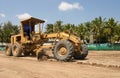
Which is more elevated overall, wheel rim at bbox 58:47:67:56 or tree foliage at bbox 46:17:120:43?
tree foliage at bbox 46:17:120:43

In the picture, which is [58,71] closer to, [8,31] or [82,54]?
[82,54]

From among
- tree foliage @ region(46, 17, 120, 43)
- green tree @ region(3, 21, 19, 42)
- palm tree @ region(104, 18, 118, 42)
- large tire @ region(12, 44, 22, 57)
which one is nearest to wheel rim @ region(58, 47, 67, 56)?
large tire @ region(12, 44, 22, 57)

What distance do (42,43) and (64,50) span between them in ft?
13.5

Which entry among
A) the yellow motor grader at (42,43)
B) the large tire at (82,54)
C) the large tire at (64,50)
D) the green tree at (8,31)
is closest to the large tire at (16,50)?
the yellow motor grader at (42,43)

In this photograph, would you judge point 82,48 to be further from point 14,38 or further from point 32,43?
point 14,38

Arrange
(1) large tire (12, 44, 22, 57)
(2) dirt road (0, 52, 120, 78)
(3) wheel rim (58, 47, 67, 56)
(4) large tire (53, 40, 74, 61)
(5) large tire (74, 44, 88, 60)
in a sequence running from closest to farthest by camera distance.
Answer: (2) dirt road (0, 52, 120, 78) → (4) large tire (53, 40, 74, 61) → (3) wheel rim (58, 47, 67, 56) → (5) large tire (74, 44, 88, 60) → (1) large tire (12, 44, 22, 57)

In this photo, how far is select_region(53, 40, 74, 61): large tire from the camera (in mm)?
16211

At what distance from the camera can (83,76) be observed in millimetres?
10102

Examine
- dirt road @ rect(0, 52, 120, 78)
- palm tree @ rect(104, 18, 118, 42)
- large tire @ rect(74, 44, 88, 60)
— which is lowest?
dirt road @ rect(0, 52, 120, 78)

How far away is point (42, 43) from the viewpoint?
20547mm

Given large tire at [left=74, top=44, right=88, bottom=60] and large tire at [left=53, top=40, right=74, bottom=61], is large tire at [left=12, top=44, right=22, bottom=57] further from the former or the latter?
large tire at [left=74, top=44, right=88, bottom=60]

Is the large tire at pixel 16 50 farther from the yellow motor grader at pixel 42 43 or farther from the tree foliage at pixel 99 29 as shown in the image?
the tree foliage at pixel 99 29

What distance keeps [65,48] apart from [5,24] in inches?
2934

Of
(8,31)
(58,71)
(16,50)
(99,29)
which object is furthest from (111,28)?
(58,71)
